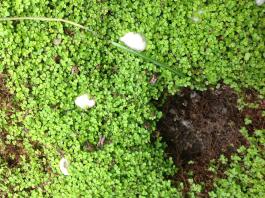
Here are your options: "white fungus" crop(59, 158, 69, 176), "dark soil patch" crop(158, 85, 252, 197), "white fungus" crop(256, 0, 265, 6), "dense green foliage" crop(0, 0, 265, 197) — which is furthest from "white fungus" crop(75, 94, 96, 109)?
"white fungus" crop(256, 0, 265, 6)

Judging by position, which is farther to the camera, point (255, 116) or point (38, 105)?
point (38, 105)

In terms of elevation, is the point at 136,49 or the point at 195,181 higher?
the point at 136,49

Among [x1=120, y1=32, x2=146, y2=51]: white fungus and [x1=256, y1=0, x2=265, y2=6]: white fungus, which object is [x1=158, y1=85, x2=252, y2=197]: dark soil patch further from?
[x1=256, y1=0, x2=265, y2=6]: white fungus

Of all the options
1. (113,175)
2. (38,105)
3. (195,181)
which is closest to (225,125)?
(195,181)

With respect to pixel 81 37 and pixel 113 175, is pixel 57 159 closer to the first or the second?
pixel 113 175

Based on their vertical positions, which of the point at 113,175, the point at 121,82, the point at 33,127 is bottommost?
the point at 113,175

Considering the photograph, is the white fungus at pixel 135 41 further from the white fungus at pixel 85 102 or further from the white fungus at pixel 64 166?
the white fungus at pixel 64 166
